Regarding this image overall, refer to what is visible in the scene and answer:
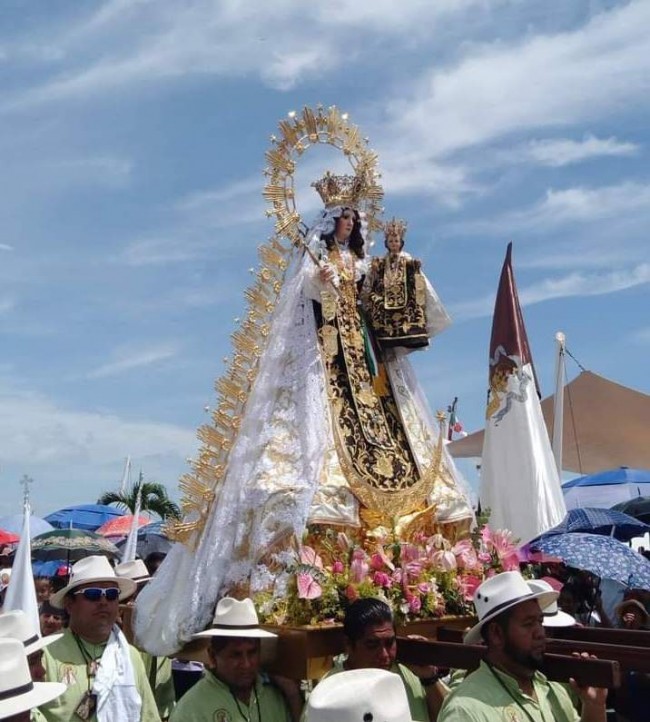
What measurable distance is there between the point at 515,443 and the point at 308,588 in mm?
2927

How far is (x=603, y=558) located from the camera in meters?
8.94

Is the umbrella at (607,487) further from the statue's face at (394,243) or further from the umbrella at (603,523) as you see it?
the statue's face at (394,243)

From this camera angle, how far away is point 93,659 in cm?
495

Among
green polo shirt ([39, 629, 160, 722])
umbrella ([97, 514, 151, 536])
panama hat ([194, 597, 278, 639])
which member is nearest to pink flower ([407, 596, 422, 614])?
panama hat ([194, 597, 278, 639])

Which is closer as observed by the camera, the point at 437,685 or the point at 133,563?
the point at 437,685

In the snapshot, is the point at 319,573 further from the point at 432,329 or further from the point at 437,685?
the point at 432,329

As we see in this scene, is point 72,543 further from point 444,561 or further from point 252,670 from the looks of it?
point 252,670

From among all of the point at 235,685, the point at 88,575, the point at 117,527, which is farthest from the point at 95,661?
the point at 117,527

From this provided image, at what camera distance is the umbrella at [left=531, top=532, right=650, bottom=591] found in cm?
865

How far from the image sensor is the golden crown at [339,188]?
7.33 m

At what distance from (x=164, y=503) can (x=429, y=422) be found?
27684 mm

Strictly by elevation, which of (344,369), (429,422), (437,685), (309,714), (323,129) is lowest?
(437,685)

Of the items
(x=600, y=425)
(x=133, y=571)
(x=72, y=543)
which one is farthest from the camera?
(x=600, y=425)

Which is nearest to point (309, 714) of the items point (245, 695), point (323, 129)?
point (245, 695)
